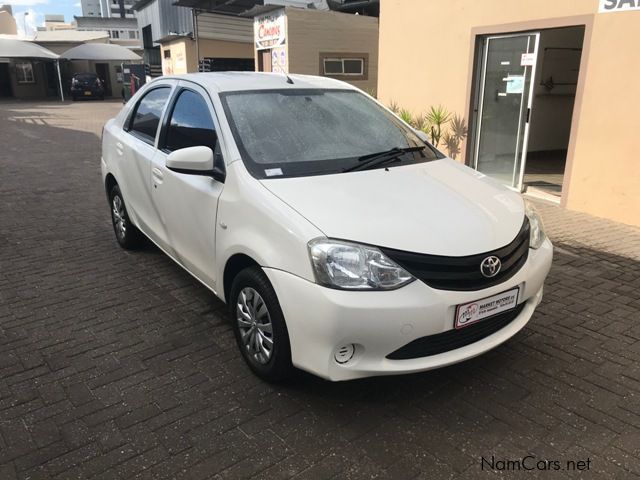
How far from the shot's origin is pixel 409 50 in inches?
355

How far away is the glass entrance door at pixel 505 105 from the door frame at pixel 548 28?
109 mm

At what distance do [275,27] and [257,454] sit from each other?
14451 millimetres

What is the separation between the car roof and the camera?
383cm

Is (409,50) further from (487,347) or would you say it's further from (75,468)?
(75,468)

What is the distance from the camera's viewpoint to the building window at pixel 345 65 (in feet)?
53.5

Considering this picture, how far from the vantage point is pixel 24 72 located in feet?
120

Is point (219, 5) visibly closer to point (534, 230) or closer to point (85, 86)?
point (85, 86)

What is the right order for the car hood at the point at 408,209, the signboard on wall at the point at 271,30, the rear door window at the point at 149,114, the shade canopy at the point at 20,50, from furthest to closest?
the shade canopy at the point at 20,50
the signboard on wall at the point at 271,30
the rear door window at the point at 149,114
the car hood at the point at 408,209

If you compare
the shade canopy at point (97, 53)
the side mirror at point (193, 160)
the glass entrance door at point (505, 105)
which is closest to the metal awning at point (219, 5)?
the shade canopy at point (97, 53)

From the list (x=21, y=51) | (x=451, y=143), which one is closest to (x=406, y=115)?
(x=451, y=143)

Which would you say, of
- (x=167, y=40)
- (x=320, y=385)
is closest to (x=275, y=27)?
A: (x=167, y=40)

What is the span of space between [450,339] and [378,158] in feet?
4.41

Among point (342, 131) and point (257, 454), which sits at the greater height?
point (342, 131)

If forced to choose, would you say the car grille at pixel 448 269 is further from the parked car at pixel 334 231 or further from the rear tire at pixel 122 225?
the rear tire at pixel 122 225
